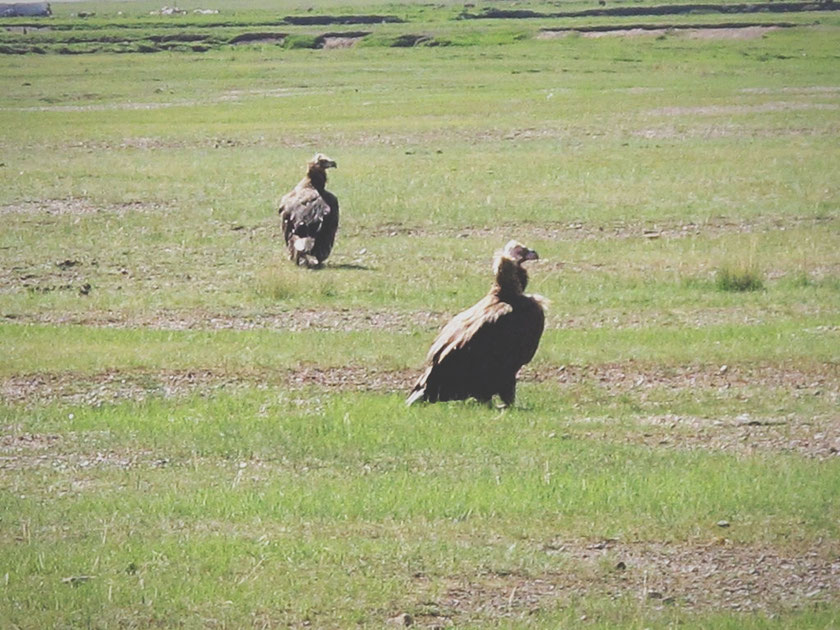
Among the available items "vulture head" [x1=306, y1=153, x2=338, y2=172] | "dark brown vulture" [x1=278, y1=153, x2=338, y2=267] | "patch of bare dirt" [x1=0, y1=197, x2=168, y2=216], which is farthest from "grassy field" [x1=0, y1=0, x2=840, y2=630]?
Answer: "vulture head" [x1=306, y1=153, x2=338, y2=172]

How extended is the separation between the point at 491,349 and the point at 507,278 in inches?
28.5

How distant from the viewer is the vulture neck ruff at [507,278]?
13180mm

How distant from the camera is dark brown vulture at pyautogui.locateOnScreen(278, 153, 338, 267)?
2131 cm

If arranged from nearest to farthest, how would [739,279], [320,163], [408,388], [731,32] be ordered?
[408,388], [739,279], [320,163], [731,32]

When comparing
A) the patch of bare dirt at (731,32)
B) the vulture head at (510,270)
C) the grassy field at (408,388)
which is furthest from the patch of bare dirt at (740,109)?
the patch of bare dirt at (731,32)

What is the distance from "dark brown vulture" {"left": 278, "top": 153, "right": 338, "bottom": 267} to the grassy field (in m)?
0.56

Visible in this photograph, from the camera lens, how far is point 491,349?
506 inches

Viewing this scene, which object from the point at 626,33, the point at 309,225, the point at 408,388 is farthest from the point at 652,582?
the point at 626,33

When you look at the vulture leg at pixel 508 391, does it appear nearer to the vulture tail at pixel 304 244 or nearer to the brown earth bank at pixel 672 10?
the vulture tail at pixel 304 244

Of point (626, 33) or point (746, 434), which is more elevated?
point (746, 434)

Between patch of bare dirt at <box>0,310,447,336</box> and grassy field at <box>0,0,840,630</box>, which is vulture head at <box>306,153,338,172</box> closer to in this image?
grassy field at <box>0,0,840,630</box>

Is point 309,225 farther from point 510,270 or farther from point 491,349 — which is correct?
point 491,349

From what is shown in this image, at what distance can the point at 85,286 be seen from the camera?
1972 cm

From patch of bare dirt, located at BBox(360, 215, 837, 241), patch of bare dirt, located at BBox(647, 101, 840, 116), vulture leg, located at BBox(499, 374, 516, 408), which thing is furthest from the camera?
patch of bare dirt, located at BBox(647, 101, 840, 116)
